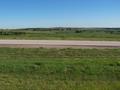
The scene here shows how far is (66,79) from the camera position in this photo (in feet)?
35.2

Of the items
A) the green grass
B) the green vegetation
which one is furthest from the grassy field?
the green vegetation

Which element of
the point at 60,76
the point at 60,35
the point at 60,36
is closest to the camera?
the point at 60,76

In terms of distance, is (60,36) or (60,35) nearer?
(60,36)

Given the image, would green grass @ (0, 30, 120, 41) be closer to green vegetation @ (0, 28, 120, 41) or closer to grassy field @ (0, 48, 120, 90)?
green vegetation @ (0, 28, 120, 41)

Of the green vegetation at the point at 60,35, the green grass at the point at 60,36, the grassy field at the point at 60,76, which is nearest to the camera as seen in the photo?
the grassy field at the point at 60,76

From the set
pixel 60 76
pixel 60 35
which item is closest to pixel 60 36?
pixel 60 35

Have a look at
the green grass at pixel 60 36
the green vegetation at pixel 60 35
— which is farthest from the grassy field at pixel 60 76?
the green vegetation at pixel 60 35

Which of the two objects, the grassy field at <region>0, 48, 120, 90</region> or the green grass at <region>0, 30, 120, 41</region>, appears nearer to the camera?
the grassy field at <region>0, 48, 120, 90</region>

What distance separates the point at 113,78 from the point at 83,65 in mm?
2655

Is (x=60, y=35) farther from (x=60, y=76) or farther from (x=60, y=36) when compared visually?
(x=60, y=76)

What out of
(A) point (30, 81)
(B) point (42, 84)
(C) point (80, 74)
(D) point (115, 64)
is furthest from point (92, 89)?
(D) point (115, 64)

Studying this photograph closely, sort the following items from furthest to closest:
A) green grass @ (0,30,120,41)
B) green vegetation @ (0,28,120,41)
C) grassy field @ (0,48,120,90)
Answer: green vegetation @ (0,28,120,41)
green grass @ (0,30,120,41)
grassy field @ (0,48,120,90)

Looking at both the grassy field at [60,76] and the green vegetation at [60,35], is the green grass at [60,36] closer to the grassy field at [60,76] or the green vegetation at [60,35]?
the green vegetation at [60,35]

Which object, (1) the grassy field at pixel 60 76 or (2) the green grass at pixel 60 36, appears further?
(2) the green grass at pixel 60 36
